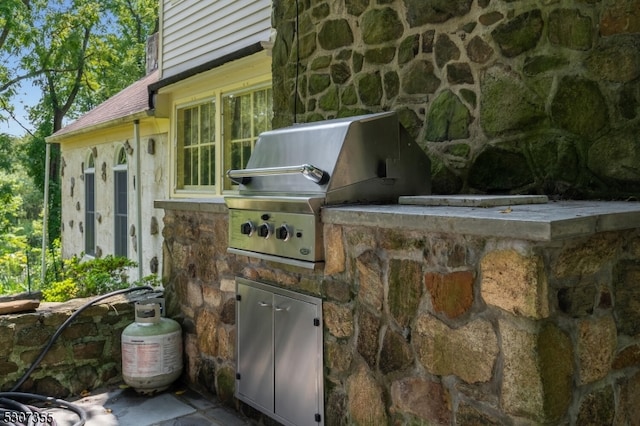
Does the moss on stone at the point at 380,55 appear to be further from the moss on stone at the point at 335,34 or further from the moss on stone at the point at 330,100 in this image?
the moss on stone at the point at 330,100

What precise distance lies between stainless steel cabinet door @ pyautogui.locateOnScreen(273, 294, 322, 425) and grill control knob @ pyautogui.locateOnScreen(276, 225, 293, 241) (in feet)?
1.14

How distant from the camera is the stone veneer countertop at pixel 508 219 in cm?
190

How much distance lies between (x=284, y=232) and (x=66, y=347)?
7.18 ft

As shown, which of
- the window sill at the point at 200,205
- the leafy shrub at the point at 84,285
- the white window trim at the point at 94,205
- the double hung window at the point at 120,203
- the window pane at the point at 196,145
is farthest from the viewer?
the white window trim at the point at 94,205

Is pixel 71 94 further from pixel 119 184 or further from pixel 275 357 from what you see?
pixel 275 357

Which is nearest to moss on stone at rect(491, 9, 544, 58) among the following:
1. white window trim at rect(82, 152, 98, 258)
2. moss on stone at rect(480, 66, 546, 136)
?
moss on stone at rect(480, 66, 546, 136)

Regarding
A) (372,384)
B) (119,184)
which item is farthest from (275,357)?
(119,184)

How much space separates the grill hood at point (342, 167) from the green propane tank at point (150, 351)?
1.22 metres

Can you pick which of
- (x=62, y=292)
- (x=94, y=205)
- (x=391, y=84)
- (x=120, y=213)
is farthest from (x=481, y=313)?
(x=94, y=205)

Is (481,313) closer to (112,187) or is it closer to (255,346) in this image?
(255,346)

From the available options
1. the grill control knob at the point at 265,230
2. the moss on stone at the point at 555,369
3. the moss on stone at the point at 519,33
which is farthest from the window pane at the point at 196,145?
the moss on stone at the point at 555,369

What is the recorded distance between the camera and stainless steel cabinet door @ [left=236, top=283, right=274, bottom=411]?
332 cm

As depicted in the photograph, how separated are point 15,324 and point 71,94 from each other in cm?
1681

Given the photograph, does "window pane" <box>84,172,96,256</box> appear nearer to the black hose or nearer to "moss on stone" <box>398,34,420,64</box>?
the black hose
